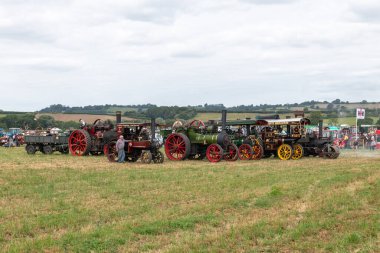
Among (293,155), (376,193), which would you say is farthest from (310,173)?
(293,155)

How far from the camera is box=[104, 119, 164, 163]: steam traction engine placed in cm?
1884

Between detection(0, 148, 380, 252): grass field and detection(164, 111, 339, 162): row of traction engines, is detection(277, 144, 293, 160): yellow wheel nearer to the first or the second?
detection(164, 111, 339, 162): row of traction engines

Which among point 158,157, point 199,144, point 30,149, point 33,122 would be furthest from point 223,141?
point 33,122

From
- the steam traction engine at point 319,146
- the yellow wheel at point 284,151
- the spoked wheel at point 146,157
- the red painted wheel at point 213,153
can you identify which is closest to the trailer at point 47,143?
the spoked wheel at point 146,157

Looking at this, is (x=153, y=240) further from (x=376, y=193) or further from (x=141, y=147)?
(x=141, y=147)

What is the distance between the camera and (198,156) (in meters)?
21.3

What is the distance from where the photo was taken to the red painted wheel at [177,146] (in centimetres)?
1998

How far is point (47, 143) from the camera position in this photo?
24.8 metres

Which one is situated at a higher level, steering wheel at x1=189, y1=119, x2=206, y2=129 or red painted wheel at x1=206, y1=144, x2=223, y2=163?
steering wheel at x1=189, y1=119, x2=206, y2=129

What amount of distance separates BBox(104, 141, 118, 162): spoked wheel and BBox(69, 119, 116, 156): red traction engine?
2.01 m

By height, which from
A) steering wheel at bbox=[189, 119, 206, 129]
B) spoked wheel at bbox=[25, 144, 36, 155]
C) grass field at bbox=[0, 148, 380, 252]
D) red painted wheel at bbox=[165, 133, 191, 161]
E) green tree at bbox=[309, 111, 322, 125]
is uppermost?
green tree at bbox=[309, 111, 322, 125]

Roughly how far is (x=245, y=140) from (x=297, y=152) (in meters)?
2.09

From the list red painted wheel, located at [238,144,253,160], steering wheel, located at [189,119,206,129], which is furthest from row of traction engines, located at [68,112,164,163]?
red painted wheel, located at [238,144,253,160]

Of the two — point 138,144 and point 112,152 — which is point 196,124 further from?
point 112,152
